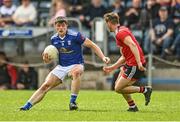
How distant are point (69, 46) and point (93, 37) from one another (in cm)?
875

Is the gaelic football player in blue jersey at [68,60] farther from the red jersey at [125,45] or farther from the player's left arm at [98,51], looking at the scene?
the red jersey at [125,45]

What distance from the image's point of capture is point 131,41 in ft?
46.0

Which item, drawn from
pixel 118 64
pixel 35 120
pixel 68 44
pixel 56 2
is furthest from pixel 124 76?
pixel 56 2

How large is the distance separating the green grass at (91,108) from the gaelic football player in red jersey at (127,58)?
16.7 inches

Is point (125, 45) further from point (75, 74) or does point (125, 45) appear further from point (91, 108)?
point (91, 108)

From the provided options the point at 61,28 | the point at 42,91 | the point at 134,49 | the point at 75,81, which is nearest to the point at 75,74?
the point at 75,81

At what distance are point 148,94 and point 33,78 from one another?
9.26 metres

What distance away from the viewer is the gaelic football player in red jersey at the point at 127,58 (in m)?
14.1

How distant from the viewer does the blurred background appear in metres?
23.0

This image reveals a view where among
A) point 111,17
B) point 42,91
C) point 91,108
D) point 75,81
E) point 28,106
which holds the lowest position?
point 91,108

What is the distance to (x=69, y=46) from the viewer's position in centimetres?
1478

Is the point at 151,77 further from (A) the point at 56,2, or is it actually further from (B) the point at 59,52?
(B) the point at 59,52

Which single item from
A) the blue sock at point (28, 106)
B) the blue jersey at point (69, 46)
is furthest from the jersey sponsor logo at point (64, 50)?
the blue sock at point (28, 106)

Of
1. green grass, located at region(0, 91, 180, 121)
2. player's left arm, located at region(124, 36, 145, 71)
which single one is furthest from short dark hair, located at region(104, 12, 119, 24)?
green grass, located at region(0, 91, 180, 121)
